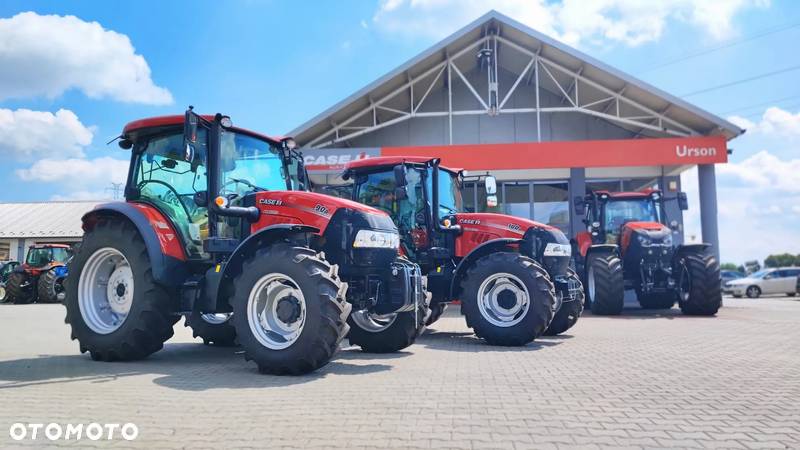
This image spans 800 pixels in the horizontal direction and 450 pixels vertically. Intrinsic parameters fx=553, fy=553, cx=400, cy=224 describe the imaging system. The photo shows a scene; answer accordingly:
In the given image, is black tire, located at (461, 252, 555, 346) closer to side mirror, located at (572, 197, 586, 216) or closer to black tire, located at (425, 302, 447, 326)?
black tire, located at (425, 302, 447, 326)

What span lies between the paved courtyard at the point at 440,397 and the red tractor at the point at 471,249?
0.59 metres

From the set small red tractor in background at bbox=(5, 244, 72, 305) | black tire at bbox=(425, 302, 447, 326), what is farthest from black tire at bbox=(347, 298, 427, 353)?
small red tractor in background at bbox=(5, 244, 72, 305)

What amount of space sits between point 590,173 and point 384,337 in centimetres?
1479

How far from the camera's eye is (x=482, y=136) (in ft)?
71.7

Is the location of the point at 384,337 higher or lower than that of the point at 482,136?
lower

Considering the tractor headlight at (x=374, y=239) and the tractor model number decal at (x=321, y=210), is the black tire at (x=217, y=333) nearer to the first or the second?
the tractor model number decal at (x=321, y=210)

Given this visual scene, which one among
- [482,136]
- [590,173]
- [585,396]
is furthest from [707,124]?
[585,396]

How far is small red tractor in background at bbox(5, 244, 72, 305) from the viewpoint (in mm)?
20766

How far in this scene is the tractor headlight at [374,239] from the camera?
5.80 metres

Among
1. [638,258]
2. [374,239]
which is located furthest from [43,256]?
[638,258]

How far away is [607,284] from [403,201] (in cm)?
599

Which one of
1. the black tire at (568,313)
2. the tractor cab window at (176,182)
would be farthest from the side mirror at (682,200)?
the tractor cab window at (176,182)

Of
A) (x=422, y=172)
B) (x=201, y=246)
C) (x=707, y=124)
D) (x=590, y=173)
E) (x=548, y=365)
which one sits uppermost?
(x=707, y=124)

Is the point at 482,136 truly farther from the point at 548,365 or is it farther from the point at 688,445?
the point at 688,445
